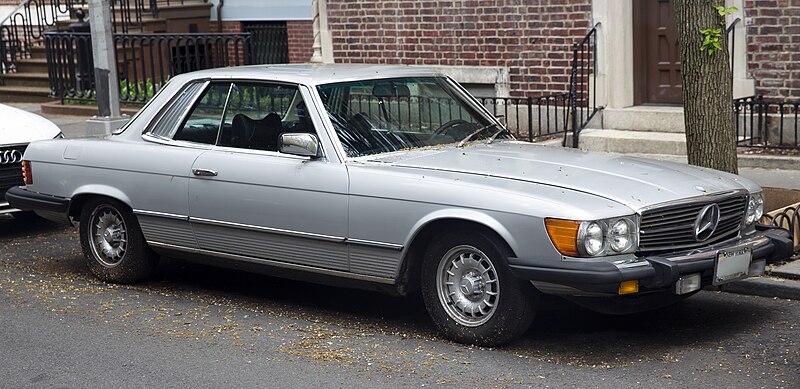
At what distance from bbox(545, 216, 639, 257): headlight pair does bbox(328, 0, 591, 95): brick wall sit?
8.02 metres

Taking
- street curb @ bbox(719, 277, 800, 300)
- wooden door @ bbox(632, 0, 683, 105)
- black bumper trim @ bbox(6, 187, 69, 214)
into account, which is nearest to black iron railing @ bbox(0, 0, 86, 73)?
wooden door @ bbox(632, 0, 683, 105)

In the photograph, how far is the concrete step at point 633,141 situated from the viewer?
40.8 feet

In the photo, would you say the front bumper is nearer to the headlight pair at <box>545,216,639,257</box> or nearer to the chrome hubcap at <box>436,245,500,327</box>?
the headlight pair at <box>545,216,639,257</box>

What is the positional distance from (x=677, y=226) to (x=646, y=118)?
23.9 feet

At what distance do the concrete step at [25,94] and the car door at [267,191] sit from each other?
13423 mm

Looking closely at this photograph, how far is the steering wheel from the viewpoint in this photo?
287 inches

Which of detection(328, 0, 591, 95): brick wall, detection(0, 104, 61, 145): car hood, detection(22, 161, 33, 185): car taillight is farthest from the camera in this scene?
detection(328, 0, 591, 95): brick wall

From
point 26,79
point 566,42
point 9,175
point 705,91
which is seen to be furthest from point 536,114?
point 26,79

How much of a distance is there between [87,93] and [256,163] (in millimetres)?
12624

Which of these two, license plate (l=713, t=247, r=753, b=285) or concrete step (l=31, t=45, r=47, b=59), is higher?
concrete step (l=31, t=45, r=47, b=59)

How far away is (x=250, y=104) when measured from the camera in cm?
744

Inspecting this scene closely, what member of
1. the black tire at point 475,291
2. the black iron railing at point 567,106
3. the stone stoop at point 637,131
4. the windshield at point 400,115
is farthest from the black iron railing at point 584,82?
the black tire at point 475,291

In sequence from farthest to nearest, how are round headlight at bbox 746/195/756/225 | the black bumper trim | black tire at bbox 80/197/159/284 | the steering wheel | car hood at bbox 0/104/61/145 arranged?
car hood at bbox 0/104/61/145 < the black bumper trim < black tire at bbox 80/197/159/284 < the steering wheel < round headlight at bbox 746/195/756/225

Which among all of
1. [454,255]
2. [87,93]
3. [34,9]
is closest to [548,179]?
[454,255]
